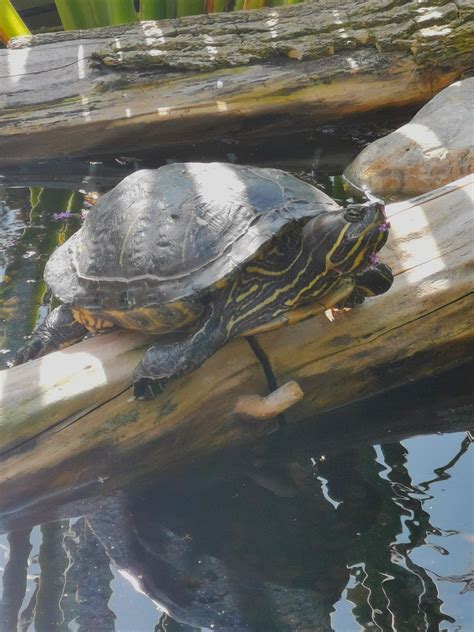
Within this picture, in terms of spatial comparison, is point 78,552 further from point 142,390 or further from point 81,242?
point 81,242

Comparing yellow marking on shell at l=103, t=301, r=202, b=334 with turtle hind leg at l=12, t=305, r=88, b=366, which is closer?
yellow marking on shell at l=103, t=301, r=202, b=334

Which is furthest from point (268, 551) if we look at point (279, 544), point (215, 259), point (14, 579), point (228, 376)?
point (215, 259)

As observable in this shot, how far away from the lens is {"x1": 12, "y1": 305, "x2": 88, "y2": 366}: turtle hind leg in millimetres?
3080

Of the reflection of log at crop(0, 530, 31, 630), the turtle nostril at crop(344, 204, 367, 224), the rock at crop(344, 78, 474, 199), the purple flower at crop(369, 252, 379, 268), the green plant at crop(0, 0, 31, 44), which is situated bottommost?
the rock at crop(344, 78, 474, 199)

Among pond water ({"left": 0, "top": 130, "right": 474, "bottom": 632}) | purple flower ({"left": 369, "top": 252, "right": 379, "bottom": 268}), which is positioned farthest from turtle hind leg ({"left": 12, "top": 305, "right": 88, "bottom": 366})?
purple flower ({"left": 369, "top": 252, "right": 379, "bottom": 268})

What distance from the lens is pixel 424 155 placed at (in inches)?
191

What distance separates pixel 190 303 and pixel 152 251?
232mm

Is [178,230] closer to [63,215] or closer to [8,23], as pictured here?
[63,215]

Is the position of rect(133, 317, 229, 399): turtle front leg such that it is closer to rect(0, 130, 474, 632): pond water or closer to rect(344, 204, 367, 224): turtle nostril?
rect(0, 130, 474, 632): pond water

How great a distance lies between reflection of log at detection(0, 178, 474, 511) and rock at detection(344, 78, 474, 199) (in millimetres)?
1714

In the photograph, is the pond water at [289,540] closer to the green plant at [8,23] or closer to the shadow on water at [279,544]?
the shadow on water at [279,544]

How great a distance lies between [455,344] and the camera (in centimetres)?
304

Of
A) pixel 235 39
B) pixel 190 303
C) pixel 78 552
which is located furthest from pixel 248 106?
pixel 78 552

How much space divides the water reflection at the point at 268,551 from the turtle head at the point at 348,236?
0.69 metres
